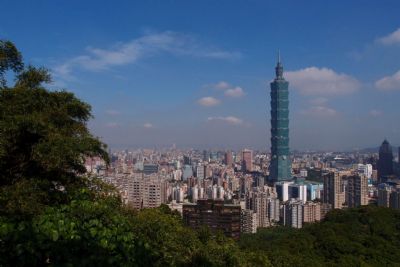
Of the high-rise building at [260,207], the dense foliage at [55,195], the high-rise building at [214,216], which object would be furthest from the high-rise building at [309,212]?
the dense foliage at [55,195]

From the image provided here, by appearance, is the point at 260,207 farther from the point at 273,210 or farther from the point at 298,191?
the point at 298,191

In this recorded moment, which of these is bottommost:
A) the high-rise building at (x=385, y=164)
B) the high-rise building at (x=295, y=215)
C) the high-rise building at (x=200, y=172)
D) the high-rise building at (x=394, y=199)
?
the high-rise building at (x=295, y=215)

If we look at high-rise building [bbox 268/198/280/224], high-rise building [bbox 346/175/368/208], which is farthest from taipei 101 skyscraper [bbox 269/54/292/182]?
high-rise building [bbox 268/198/280/224]

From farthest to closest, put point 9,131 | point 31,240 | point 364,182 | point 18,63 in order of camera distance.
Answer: point 364,182 → point 18,63 → point 9,131 → point 31,240

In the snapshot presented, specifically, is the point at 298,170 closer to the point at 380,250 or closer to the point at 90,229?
the point at 380,250

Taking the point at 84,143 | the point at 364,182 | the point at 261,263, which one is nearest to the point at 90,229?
the point at 84,143

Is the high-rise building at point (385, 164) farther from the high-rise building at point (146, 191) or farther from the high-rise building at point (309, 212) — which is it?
the high-rise building at point (146, 191)

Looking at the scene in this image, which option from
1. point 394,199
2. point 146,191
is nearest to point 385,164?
point 394,199
